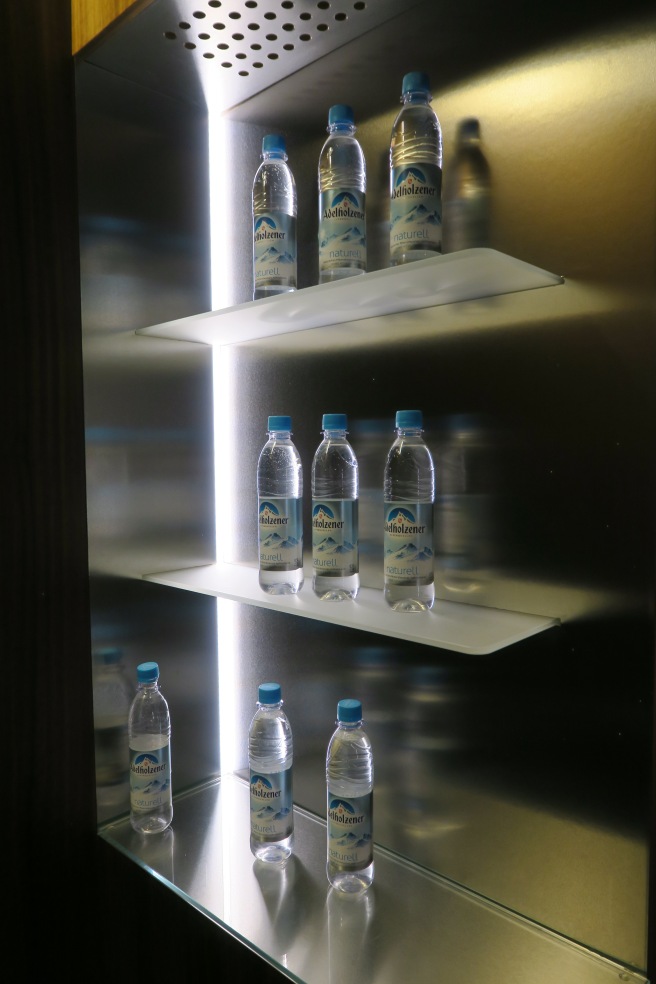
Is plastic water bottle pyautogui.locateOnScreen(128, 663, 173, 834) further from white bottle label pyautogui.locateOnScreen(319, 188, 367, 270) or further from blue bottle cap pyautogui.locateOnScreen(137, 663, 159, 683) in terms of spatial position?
white bottle label pyautogui.locateOnScreen(319, 188, 367, 270)

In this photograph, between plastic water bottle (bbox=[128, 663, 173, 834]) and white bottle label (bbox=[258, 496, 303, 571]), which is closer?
white bottle label (bbox=[258, 496, 303, 571])

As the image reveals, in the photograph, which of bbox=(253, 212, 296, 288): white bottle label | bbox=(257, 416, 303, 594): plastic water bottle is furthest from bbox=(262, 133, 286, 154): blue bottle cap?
bbox=(257, 416, 303, 594): plastic water bottle

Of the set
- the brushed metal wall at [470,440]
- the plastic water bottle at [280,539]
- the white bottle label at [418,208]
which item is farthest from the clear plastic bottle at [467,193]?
the plastic water bottle at [280,539]

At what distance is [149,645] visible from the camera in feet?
4.61

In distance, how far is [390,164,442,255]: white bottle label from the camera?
0.95m

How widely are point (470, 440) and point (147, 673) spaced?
2.39 ft

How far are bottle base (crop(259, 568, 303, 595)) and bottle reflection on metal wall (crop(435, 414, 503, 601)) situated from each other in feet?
0.79

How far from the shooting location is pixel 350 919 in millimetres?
1073

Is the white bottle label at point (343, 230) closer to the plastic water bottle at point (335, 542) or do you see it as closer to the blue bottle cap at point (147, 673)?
the plastic water bottle at point (335, 542)

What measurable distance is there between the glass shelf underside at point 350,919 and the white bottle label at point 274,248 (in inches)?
39.5

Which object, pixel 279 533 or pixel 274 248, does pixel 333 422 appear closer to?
pixel 279 533

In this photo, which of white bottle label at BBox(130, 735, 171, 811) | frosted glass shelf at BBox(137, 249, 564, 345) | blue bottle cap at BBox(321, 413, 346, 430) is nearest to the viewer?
frosted glass shelf at BBox(137, 249, 564, 345)

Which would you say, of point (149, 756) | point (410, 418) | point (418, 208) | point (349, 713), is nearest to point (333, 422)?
point (410, 418)

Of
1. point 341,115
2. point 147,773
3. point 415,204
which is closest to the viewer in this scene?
point 415,204
